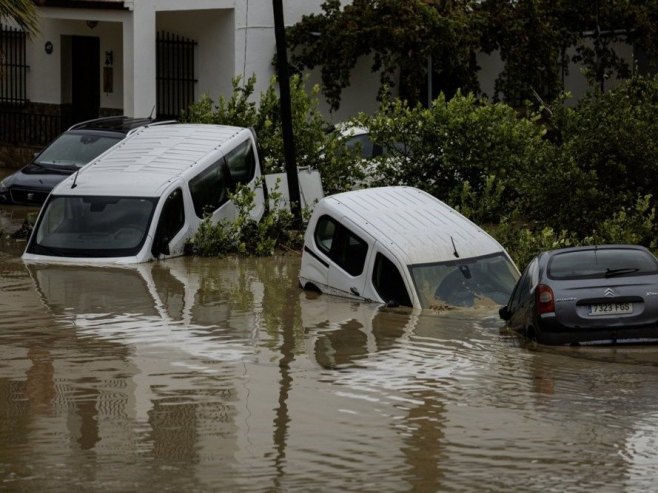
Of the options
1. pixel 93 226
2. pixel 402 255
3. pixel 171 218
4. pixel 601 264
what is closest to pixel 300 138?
pixel 171 218

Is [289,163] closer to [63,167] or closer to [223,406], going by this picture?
[63,167]

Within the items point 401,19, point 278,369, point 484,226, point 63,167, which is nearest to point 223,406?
point 278,369

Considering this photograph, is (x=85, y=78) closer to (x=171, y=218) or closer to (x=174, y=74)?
(x=174, y=74)

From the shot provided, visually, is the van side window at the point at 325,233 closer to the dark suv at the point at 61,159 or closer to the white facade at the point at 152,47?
the dark suv at the point at 61,159

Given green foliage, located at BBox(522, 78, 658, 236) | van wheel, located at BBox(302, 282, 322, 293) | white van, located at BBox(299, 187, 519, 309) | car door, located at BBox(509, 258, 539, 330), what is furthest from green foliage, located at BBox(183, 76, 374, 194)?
car door, located at BBox(509, 258, 539, 330)

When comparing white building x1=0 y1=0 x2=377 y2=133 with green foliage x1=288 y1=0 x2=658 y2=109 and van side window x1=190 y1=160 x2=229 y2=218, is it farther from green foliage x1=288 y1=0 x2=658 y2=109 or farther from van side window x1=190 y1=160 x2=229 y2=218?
van side window x1=190 y1=160 x2=229 y2=218

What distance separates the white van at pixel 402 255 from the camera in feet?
54.5

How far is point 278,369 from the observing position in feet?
43.6

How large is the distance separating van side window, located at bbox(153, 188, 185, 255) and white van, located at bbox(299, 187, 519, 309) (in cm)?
246

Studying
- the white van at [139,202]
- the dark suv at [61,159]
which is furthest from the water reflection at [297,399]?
the dark suv at [61,159]

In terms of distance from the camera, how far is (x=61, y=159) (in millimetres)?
26172

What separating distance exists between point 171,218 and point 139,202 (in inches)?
21.6

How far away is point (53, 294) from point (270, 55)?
52.4 feet

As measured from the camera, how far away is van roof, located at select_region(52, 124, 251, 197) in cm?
1991
